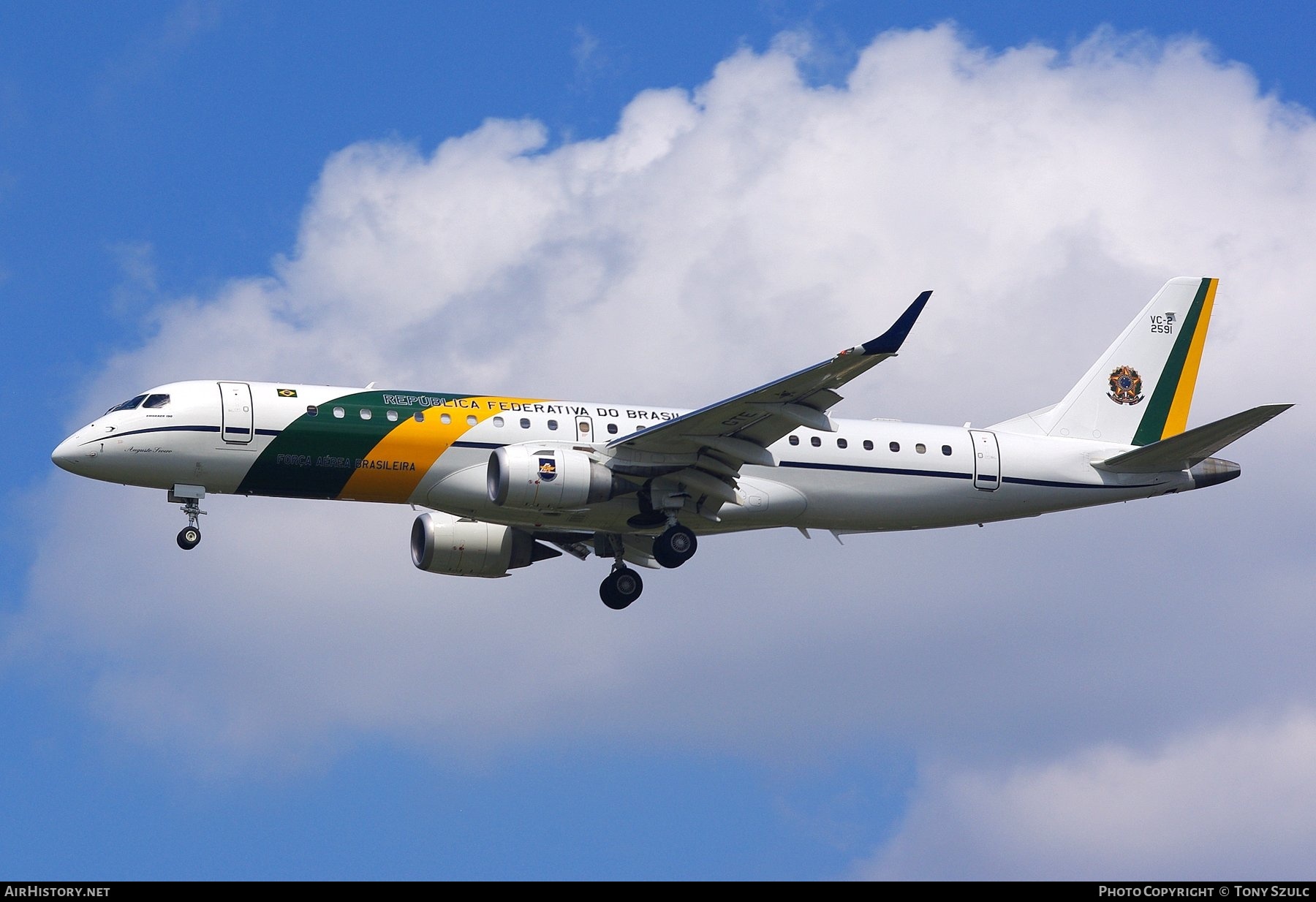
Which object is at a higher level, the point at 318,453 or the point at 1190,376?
the point at 1190,376

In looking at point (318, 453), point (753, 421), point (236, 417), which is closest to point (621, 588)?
point (753, 421)

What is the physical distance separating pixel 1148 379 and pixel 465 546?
18.6 m

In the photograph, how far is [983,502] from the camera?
45.8m

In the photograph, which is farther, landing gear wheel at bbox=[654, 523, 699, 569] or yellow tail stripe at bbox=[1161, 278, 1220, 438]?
yellow tail stripe at bbox=[1161, 278, 1220, 438]

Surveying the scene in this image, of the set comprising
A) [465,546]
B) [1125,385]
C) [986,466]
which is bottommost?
[465,546]

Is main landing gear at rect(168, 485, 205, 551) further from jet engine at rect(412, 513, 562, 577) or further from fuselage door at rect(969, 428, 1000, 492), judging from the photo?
fuselage door at rect(969, 428, 1000, 492)

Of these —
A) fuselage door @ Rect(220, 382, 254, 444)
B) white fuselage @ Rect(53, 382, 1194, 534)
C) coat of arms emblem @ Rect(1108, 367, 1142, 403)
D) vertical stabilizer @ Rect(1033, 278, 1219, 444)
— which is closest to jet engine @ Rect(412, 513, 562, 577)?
white fuselage @ Rect(53, 382, 1194, 534)

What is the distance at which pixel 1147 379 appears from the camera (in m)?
50.1

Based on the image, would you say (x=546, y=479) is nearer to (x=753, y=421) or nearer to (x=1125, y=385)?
(x=753, y=421)

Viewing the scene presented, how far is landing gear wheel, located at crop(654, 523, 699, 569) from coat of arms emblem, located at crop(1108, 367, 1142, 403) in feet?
43.0

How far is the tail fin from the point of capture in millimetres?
48750

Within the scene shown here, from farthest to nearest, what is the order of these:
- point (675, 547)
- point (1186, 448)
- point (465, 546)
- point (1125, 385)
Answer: point (1125, 385), point (465, 546), point (1186, 448), point (675, 547)

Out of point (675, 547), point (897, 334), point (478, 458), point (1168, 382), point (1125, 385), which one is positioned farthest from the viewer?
point (1168, 382)
